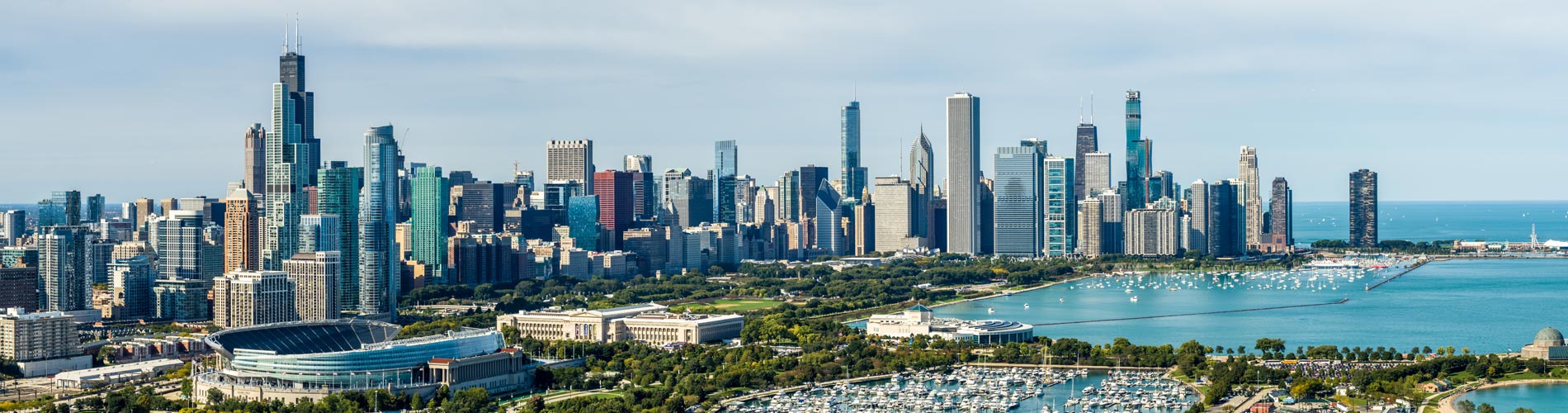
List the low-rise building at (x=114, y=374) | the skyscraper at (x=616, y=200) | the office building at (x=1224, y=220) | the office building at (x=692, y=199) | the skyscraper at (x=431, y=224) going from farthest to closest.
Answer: the office building at (x=692, y=199) → the office building at (x=1224, y=220) → the skyscraper at (x=616, y=200) → the skyscraper at (x=431, y=224) → the low-rise building at (x=114, y=374)

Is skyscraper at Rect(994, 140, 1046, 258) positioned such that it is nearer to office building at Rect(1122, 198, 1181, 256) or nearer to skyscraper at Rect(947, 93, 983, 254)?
skyscraper at Rect(947, 93, 983, 254)

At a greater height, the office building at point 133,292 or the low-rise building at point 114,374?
the office building at point 133,292

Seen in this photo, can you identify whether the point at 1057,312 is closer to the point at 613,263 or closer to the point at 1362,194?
the point at 613,263

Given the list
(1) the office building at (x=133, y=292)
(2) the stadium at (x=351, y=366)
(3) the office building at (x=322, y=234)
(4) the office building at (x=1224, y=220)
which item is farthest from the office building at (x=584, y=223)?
(2) the stadium at (x=351, y=366)

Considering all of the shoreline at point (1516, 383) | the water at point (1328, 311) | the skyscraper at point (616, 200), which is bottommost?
the shoreline at point (1516, 383)

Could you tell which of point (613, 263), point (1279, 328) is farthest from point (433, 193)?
point (1279, 328)

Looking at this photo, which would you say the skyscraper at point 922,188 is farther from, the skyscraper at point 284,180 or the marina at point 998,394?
the marina at point 998,394

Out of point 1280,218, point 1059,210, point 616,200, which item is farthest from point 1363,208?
point 616,200
